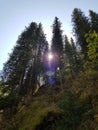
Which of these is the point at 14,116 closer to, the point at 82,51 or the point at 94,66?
the point at 94,66

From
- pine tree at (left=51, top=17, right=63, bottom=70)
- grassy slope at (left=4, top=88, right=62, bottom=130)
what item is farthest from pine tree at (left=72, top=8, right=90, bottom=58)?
grassy slope at (left=4, top=88, right=62, bottom=130)

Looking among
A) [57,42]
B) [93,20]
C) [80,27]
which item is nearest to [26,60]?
[57,42]

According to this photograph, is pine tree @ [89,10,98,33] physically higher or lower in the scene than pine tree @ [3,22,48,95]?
higher

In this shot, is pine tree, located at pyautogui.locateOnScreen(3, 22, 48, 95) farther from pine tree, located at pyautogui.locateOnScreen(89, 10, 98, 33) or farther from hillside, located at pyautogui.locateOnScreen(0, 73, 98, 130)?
pine tree, located at pyautogui.locateOnScreen(89, 10, 98, 33)

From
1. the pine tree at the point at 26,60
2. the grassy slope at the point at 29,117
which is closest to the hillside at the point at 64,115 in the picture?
the grassy slope at the point at 29,117

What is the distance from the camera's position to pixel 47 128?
1656cm

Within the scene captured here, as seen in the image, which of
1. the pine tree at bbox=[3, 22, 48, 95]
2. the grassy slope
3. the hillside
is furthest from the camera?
the pine tree at bbox=[3, 22, 48, 95]

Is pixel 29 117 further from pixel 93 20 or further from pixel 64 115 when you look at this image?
pixel 93 20

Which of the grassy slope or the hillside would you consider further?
the grassy slope

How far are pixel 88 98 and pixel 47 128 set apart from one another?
487 centimetres

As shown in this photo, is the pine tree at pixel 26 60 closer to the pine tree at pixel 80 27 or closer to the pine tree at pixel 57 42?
the pine tree at pixel 57 42

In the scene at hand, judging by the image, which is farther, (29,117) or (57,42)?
(57,42)

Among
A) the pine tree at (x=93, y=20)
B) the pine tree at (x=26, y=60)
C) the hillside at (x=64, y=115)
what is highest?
the pine tree at (x=93, y=20)

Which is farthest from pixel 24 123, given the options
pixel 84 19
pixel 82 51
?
pixel 84 19
